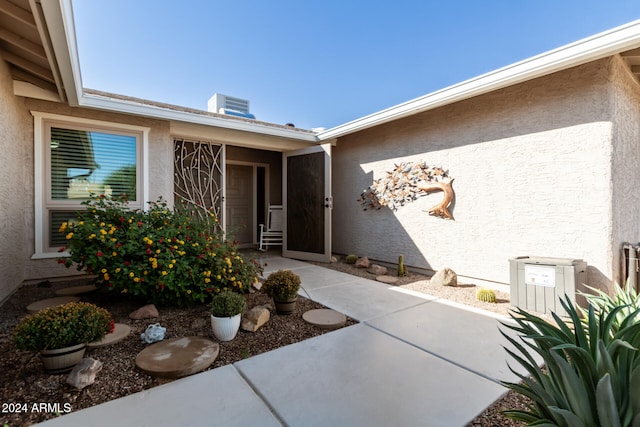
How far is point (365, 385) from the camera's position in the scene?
1.81 metres

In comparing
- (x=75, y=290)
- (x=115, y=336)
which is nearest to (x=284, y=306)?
(x=115, y=336)

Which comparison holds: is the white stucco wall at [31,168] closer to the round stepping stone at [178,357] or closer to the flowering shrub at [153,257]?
the flowering shrub at [153,257]

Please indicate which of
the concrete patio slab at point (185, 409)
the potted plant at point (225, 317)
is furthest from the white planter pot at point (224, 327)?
the concrete patio slab at point (185, 409)

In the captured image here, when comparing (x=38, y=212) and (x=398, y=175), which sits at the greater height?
(x=398, y=175)

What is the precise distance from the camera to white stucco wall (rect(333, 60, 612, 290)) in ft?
10.5

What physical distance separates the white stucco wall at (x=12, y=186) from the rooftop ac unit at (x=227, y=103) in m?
5.10

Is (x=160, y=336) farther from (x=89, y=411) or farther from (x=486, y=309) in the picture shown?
(x=486, y=309)

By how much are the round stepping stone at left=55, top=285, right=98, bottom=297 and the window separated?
790 mm

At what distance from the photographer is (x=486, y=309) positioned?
10.7 feet

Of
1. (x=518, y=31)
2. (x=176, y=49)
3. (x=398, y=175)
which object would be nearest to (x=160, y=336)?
(x=398, y=175)

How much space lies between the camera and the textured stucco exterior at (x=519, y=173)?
319 cm

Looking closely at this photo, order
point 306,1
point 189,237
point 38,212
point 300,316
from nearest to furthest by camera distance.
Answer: point 300,316 → point 189,237 → point 38,212 → point 306,1

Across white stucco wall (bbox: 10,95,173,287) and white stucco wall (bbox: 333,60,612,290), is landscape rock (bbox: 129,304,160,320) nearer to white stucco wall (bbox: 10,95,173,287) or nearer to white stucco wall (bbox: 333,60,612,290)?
white stucco wall (bbox: 10,95,173,287)

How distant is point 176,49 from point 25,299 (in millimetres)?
5417
